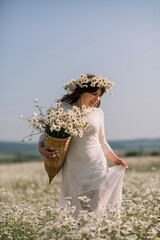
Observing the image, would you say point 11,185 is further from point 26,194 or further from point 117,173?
point 117,173

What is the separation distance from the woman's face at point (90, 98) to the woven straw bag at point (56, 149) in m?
0.61

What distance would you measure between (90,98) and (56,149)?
851 millimetres

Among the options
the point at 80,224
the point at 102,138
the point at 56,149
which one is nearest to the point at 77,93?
the point at 102,138

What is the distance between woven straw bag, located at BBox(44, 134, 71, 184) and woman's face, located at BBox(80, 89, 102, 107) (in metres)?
0.61

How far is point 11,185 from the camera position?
19.5m

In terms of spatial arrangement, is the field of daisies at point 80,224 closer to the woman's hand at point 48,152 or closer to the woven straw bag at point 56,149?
the woven straw bag at point 56,149

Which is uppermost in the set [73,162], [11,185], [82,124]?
[82,124]

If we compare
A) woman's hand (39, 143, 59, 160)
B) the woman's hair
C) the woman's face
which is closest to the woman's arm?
the woman's face

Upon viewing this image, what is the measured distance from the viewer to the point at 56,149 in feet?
26.0

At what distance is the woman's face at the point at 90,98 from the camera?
8.25 m

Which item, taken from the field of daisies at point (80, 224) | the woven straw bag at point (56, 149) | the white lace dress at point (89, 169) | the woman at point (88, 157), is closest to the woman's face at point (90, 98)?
the woman at point (88, 157)

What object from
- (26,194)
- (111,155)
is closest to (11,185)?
(26,194)

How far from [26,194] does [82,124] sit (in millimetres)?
9517

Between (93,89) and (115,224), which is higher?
(93,89)
